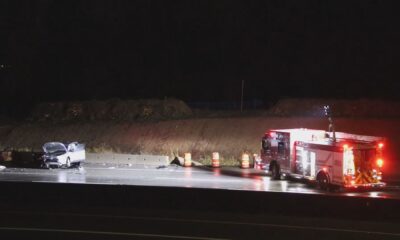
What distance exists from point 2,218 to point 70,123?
128ft

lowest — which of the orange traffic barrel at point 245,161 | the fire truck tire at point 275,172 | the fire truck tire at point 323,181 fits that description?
the fire truck tire at point 323,181

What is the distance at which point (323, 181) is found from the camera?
90.6ft

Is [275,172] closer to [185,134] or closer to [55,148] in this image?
[55,148]

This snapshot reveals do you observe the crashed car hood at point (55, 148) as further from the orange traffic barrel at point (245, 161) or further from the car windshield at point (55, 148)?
the orange traffic barrel at point (245, 161)

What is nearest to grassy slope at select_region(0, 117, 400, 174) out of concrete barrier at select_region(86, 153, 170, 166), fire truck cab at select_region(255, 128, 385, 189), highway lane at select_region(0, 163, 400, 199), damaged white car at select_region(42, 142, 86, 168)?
concrete barrier at select_region(86, 153, 170, 166)

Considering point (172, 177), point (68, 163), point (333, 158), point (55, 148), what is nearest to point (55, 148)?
point (55, 148)

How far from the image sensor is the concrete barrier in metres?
40.8

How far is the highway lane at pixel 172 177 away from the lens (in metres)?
28.2

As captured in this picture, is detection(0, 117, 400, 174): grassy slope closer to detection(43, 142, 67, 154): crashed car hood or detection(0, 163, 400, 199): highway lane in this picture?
detection(0, 163, 400, 199): highway lane

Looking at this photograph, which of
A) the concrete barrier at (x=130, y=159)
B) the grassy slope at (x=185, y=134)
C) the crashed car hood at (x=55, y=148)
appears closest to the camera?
the crashed car hood at (x=55, y=148)

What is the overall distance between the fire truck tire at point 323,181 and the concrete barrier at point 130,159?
14.5 meters

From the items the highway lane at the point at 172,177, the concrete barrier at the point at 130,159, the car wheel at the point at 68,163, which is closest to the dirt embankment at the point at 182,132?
the concrete barrier at the point at 130,159

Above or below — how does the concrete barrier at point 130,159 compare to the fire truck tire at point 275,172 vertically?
above

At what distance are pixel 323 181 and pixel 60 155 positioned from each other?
55.3ft
